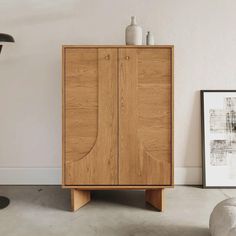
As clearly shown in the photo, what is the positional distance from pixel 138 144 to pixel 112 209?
1.76 feet

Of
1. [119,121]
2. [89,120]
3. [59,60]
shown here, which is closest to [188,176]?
[119,121]

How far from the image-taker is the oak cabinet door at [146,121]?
7.15ft

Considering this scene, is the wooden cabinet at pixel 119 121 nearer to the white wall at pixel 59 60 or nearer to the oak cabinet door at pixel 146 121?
the oak cabinet door at pixel 146 121

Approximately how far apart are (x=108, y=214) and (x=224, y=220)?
88cm

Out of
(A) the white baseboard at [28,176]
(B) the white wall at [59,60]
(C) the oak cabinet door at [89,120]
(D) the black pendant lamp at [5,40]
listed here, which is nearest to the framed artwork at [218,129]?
(B) the white wall at [59,60]

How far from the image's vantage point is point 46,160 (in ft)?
9.26

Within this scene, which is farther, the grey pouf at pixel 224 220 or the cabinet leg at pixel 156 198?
the cabinet leg at pixel 156 198

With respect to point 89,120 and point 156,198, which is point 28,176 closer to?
point 89,120

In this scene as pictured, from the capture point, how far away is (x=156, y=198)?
2258mm

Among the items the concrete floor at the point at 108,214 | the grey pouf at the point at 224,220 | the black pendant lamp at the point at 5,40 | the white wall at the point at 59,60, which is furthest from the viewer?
the white wall at the point at 59,60

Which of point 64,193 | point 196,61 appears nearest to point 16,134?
point 64,193

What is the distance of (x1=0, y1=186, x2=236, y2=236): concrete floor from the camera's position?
6.15ft

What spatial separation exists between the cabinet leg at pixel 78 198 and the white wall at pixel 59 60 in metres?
0.56

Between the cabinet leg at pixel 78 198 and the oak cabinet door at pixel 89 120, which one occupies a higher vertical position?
the oak cabinet door at pixel 89 120
